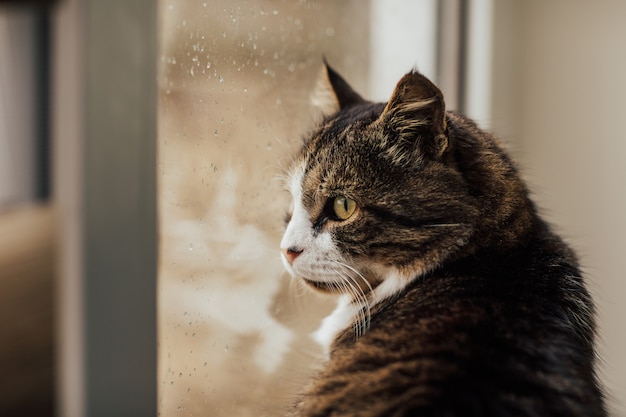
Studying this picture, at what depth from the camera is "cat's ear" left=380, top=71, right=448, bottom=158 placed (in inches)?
33.7

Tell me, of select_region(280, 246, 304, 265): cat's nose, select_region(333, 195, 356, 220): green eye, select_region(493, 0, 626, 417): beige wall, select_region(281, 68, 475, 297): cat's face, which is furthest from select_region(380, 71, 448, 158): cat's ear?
select_region(493, 0, 626, 417): beige wall

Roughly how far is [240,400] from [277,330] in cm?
16

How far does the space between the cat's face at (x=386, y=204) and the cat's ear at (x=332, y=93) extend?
0.58ft

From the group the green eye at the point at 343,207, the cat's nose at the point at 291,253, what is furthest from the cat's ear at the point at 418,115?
the cat's nose at the point at 291,253

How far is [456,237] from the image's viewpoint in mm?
905

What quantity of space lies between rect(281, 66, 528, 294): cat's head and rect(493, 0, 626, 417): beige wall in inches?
35.1

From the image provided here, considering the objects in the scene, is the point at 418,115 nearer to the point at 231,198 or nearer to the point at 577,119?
the point at 231,198

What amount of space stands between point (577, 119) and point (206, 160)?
1.16 m

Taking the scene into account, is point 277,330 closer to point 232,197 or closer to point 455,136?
point 232,197

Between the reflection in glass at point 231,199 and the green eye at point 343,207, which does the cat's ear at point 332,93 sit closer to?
the reflection in glass at point 231,199

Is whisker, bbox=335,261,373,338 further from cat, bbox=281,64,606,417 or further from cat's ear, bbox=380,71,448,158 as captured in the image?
cat's ear, bbox=380,71,448,158

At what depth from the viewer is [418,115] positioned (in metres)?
0.89

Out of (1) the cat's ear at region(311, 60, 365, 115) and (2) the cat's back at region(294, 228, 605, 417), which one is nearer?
(2) the cat's back at region(294, 228, 605, 417)

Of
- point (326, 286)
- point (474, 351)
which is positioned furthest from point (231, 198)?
point (474, 351)
